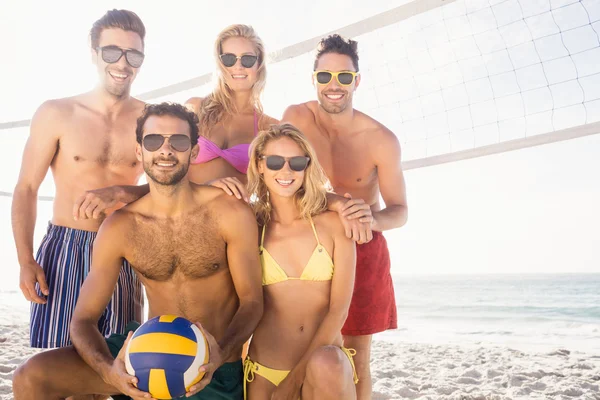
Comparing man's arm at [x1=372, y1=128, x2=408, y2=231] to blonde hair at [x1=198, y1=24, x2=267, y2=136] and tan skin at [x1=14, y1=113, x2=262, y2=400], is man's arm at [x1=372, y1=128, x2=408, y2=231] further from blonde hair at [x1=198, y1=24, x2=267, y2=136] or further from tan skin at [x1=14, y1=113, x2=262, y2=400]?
tan skin at [x1=14, y1=113, x2=262, y2=400]

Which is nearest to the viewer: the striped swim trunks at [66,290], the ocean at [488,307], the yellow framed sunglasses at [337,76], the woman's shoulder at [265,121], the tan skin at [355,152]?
the striped swim trunks at [66,290]

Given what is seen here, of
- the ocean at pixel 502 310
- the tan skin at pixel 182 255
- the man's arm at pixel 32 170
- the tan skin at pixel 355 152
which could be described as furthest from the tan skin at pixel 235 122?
the ocean at pixel 502 310

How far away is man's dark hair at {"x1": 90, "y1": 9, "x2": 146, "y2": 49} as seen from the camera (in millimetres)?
2867

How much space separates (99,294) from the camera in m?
2.43

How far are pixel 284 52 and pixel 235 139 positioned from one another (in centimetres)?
255

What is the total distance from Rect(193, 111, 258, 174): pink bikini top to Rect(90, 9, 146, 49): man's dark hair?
2.14 feet

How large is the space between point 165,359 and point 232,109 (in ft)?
5.23

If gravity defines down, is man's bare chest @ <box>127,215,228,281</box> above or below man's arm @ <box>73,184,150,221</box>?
below

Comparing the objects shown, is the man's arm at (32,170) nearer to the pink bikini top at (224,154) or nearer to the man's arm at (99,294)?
the man's arm at (99,294)

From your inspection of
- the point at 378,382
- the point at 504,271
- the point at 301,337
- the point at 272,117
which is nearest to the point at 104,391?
the point at 301,337

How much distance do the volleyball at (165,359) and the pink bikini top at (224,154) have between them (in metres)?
1.15

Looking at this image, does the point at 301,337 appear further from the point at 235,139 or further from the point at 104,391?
the point at 235,139

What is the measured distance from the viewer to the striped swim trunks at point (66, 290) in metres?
2.71

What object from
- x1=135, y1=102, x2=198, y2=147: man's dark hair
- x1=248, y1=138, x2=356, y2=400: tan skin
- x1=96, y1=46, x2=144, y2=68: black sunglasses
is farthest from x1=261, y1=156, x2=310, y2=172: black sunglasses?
x1=96, y1=46, x2=144, y2=68: black sunglasses
